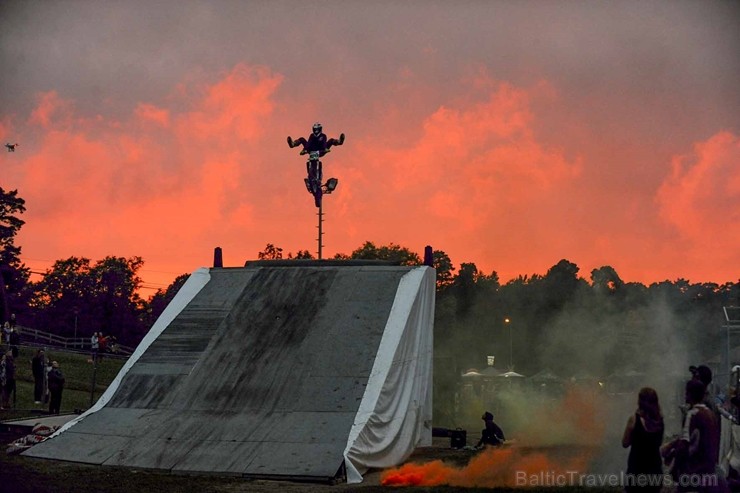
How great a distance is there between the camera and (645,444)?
1045cm

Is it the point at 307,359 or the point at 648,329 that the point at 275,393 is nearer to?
the point at 307,359

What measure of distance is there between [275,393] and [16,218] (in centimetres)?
5684

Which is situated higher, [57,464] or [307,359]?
[307,359]

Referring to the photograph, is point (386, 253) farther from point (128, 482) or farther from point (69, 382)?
point (128, 482)

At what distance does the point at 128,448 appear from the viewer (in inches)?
758

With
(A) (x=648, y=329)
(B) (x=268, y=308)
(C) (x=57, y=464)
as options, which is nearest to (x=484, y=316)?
(A) (x=648, y=329)

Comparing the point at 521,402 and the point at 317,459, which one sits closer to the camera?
the point at 317,459

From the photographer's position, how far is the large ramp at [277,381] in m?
18.5

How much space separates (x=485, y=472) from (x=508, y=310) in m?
69.7

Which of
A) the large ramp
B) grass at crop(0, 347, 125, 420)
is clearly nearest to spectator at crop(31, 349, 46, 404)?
grass at crop(0, 347, 125, 420)

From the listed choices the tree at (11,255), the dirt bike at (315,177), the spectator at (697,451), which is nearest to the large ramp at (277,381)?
the dirt bike at (315,177)

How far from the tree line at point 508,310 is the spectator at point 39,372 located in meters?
14.0

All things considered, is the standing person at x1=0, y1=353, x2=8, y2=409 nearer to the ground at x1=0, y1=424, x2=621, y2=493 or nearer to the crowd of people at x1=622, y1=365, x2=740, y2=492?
the ground at x1=0, y1=424, x2=621, y2=493

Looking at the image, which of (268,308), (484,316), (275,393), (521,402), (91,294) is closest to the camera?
(275,393)
